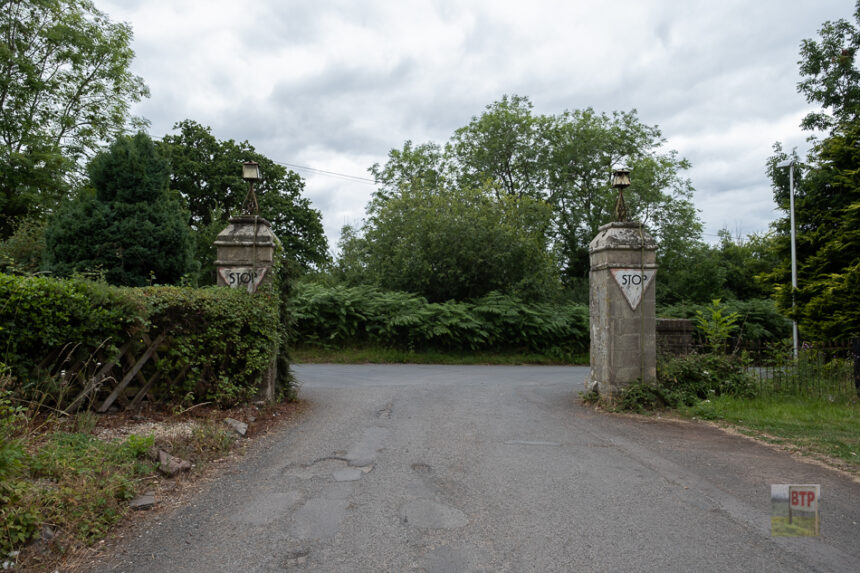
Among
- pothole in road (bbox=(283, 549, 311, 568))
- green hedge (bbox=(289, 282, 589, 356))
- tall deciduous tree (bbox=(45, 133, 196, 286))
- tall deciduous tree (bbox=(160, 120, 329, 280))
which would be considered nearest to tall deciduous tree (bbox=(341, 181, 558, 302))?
green hedge (bbox=(289, 282, 589, 356))

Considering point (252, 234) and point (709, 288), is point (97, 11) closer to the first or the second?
point (252, 234)

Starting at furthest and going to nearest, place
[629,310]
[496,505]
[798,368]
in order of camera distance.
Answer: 1. [798,368]
2. [629,310]
3. [496,505]

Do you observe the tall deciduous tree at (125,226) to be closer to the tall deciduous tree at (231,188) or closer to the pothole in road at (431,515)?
the pothole in road at (431,515)

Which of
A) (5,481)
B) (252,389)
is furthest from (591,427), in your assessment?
(5,481)

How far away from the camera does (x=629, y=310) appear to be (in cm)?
952

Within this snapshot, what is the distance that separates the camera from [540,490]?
16.1 feet

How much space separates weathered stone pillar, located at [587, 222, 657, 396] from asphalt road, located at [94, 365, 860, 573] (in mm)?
1647

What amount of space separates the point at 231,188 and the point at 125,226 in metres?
21.3

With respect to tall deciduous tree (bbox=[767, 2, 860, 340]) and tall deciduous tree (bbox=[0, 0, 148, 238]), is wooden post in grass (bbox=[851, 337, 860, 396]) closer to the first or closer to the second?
tall deciduous tree (bbox=[767, 2, 860, 340])

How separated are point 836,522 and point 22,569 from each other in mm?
5774

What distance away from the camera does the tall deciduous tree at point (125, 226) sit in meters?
11.6

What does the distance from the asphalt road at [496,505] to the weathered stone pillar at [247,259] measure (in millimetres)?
2577

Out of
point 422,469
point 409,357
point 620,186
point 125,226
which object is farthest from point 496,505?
point 409,357

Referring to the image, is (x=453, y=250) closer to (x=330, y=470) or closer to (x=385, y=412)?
(x=385, y=412)
